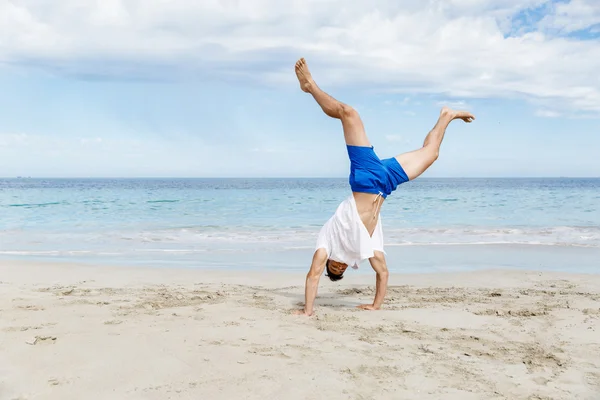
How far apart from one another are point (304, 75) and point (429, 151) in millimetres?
1680

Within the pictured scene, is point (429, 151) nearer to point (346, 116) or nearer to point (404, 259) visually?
point (346, 116)

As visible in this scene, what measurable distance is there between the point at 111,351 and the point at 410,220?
1638 cm

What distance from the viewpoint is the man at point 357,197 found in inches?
236

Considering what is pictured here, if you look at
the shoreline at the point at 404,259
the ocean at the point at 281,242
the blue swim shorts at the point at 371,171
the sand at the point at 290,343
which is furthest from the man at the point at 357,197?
the ocean at the point at 281,242

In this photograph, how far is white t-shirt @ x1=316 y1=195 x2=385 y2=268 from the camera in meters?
6.11

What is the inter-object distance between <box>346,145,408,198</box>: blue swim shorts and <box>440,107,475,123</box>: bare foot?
1.14 meters

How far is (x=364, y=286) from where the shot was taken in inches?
320

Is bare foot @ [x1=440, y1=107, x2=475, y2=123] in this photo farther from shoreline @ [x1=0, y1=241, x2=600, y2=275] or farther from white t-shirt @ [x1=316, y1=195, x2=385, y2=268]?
shoreline @ [x1=0, y1=241, x2=600, y2=275]

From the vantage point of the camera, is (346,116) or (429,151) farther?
(429,151)

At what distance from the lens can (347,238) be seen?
241 inches

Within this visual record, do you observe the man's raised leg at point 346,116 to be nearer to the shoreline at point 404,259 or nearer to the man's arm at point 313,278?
the man's arm at point 313,278

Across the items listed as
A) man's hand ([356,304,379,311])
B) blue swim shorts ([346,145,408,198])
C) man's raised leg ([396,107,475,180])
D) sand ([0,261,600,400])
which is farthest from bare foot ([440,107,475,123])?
man's hand ([356,304,379,311])

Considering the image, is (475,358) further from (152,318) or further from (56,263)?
(56,263)

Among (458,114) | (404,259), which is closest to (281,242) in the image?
(404,259)
